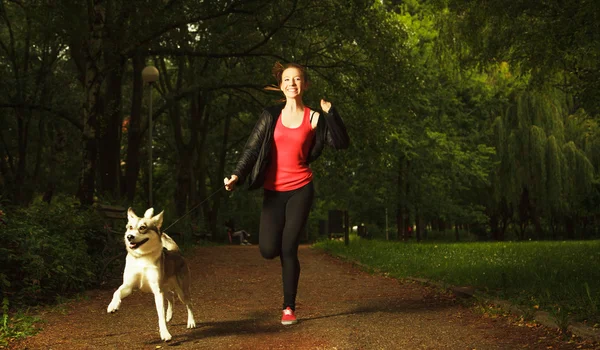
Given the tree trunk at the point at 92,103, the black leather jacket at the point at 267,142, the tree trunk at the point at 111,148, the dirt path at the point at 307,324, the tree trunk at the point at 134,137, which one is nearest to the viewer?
the dirt path at the point at 307,324

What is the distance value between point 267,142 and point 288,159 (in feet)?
0.83

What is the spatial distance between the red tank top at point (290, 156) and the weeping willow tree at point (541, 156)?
24554 mm

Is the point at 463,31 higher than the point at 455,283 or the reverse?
higher

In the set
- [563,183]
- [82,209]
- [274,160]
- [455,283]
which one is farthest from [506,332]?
[563,183]

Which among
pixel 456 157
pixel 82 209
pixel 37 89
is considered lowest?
pixel 82 209

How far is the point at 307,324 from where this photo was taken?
7.32m

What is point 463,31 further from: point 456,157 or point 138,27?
point 456,157

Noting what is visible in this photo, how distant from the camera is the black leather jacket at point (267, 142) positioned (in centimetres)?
677

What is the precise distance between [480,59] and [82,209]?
1010 centimetres

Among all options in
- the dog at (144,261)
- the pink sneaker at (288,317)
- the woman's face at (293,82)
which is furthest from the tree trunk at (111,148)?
the dog at (144,261)

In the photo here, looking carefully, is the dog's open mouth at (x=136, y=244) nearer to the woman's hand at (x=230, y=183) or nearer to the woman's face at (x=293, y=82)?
the woman's hand at (x=230, y=183)

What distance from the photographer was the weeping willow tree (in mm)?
29969

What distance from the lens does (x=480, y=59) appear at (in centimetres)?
1802

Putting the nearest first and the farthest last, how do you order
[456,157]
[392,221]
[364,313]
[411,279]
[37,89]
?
[364,313] < [411,279] < [37,89] < [456,157] < [392,221]
